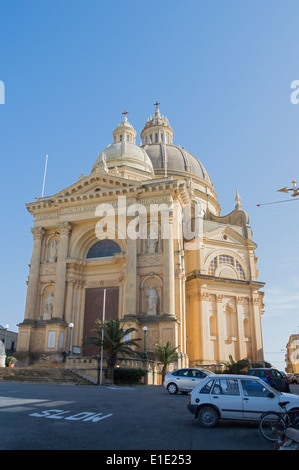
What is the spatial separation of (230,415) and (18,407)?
572 centimetres

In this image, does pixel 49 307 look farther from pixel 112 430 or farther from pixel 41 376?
→ pixel 112 430

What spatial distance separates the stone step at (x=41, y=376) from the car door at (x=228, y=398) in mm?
15308

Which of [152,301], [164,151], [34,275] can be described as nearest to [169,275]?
[152,301]

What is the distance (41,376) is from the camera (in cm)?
2378

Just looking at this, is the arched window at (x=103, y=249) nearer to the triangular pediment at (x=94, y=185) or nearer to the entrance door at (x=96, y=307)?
the entrance door at (x=96, y=307)

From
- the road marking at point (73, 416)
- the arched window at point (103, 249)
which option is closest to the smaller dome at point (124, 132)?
the arched window at point (103, 249)

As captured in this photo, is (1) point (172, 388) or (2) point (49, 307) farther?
(2) point (49, 307)

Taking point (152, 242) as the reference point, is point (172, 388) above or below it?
below

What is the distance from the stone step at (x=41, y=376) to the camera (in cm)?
2292

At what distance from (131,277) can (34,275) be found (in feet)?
31.1

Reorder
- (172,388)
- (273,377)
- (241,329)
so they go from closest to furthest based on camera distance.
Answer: (172,388), (273,377), (241,329)

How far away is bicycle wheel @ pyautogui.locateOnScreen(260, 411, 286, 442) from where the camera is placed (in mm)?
7395

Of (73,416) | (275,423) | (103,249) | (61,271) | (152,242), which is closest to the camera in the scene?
(275,423)
